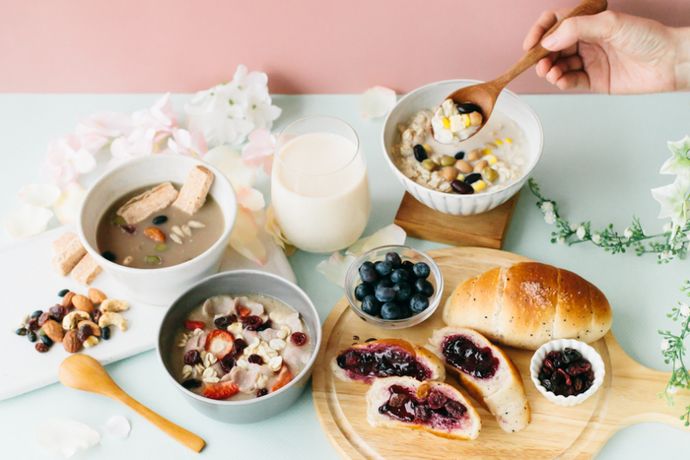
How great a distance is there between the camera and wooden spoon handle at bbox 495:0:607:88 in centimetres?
169

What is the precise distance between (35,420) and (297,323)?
1.67 feet

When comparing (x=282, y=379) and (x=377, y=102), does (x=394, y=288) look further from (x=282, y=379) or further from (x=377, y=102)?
(x=377, y=102)

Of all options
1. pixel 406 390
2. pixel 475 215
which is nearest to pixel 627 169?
pixel 475 215

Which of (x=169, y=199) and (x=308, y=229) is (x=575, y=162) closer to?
(x=308, y=229)

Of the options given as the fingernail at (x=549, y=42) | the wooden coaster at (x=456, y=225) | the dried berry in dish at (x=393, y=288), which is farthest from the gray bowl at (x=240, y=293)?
the fingernail at (x=549, y=42)

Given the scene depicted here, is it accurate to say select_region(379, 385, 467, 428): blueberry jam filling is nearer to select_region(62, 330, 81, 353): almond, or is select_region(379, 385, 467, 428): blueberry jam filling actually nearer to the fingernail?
select_region(62, 330, 81, 353): almond

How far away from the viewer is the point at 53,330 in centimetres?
157

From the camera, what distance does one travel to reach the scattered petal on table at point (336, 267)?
66.8 inches

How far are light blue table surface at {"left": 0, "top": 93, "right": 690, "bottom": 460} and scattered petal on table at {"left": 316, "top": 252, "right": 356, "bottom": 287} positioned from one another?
0.02m

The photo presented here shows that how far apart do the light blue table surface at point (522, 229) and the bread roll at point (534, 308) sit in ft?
0.40

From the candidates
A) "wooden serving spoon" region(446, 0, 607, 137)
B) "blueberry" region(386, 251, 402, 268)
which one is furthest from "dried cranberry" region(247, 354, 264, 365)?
"wooden serving spoon" region(446, 0, 607, 137)

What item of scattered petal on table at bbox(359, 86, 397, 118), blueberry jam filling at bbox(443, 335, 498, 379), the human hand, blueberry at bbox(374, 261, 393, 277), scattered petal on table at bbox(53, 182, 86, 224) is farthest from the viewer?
scattered petal on table at bbox(359, 86, 397, 118)

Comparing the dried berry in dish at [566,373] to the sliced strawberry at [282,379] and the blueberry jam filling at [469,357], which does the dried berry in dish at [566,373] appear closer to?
the blueberry jam filling at [469,357]

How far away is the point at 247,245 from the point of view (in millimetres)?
1722
